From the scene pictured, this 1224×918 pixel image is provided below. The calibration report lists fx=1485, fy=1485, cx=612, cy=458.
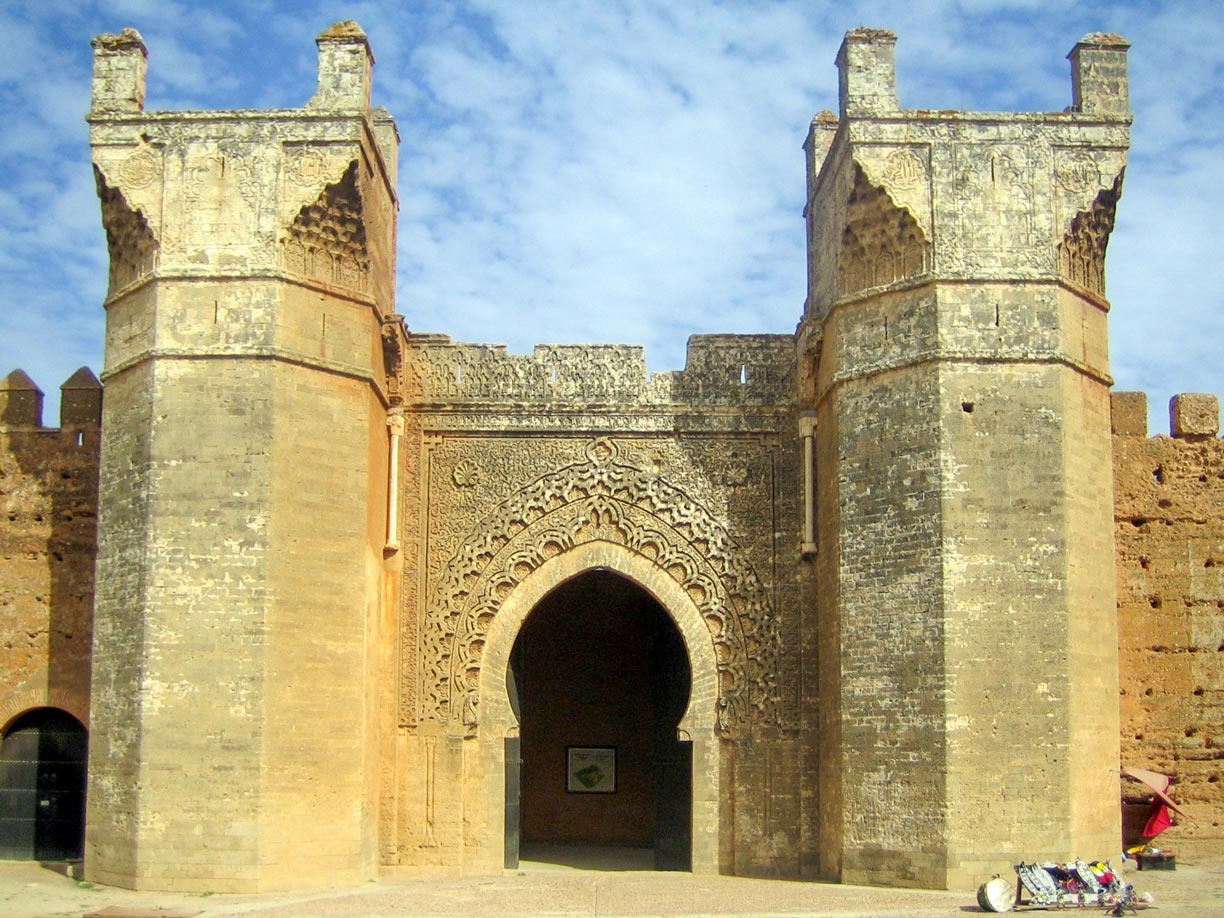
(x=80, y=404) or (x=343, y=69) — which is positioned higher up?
(x=343, y=69)

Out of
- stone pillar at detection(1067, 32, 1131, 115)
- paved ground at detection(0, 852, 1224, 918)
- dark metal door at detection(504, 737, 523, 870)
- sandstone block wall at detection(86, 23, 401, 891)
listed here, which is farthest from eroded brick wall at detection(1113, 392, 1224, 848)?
sandstone block wall at detection(86, 23, 401, 891)

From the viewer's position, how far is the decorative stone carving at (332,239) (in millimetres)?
11471

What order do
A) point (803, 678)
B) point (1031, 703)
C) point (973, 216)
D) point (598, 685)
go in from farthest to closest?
point (598, 685) → point (803, 678) → point (973, 216) → point (1031, 703)

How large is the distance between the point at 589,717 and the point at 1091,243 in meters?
8.15

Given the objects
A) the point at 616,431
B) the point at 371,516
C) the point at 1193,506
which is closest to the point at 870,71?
the point at 616,431

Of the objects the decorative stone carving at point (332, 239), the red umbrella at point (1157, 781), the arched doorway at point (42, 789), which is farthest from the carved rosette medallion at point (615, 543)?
the arched doorway at point (42, 789)

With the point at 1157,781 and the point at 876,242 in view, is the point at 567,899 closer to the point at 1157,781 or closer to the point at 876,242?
the point at 1157,781

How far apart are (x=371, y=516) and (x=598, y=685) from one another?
588cm

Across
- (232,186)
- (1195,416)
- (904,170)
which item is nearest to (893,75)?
(904,170)

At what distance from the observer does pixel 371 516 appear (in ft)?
39.1

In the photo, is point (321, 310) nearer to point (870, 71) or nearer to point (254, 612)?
point (254, 612)

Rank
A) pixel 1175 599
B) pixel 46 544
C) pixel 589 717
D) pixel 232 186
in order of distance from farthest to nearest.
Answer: pixel 589 717, pixel 46 544, pixel 1175 599, pixel 232 186

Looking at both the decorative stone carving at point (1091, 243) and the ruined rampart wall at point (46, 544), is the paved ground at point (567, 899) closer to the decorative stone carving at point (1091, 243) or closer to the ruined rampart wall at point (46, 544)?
the ruined rampart wall at point (46, 544)

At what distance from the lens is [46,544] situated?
12.6m
